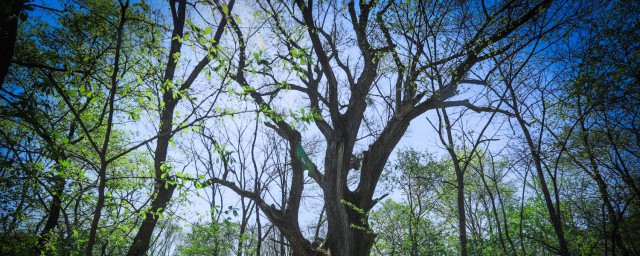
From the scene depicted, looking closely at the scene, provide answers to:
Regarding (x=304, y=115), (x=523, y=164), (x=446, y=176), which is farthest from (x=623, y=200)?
(x=446, y=176)

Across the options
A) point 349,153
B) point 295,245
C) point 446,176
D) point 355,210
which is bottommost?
point 295,245

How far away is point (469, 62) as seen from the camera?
562 centimetres

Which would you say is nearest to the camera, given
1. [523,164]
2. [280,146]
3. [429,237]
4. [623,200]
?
[623,200]

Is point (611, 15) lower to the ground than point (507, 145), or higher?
higher

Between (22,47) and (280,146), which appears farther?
(280,146)

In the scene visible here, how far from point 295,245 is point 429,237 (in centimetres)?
697

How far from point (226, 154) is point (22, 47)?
750 centimetres

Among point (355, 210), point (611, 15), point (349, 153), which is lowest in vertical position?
point (355, 210)

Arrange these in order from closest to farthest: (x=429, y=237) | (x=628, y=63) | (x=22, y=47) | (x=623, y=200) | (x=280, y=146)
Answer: (x=628, y=63)
(x=623, y=200)
(x=22, y=47)
(x=429, y=237)
(x=280, y=146)

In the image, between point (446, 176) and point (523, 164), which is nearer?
point (523, 164)

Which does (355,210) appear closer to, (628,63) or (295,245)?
(295,245)

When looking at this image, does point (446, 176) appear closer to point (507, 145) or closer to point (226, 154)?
point (507, 145)

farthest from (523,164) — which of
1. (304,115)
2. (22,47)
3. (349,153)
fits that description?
(22,47)

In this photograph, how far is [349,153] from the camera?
6.83m
